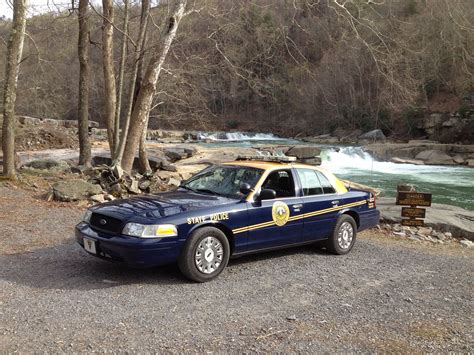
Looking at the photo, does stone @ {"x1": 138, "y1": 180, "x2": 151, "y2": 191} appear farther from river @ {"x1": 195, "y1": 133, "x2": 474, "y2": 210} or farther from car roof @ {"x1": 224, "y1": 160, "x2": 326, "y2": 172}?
river @ {"x1": 195, "y1": 133, "x2": 474, "y2": 210}

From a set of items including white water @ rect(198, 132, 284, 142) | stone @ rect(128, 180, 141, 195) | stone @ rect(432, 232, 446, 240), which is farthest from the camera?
white water @ rect(198, 132, 284, 142)

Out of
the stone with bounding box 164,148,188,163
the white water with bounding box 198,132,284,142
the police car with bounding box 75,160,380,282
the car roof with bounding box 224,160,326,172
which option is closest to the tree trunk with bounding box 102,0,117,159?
the stone with bounding box 164,148,188,163

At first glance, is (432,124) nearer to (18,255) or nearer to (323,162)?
(323,162)

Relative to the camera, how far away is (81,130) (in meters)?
16.8

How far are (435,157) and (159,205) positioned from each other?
31.3 m

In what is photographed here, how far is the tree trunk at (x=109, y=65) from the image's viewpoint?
48.0 ft

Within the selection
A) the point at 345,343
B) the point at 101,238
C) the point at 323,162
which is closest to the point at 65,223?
the point at 101,238

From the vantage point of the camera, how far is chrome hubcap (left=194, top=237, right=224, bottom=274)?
560cm

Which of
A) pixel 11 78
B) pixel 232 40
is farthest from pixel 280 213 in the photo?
pixel 232 40

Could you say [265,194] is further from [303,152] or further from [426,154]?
[426,154]

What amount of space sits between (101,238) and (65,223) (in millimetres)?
3746

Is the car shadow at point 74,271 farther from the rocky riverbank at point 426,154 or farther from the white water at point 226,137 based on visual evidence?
the white water at point 226,137

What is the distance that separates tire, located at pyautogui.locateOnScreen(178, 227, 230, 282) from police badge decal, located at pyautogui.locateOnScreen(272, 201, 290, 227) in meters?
0.93

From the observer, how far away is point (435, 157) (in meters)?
33.2
